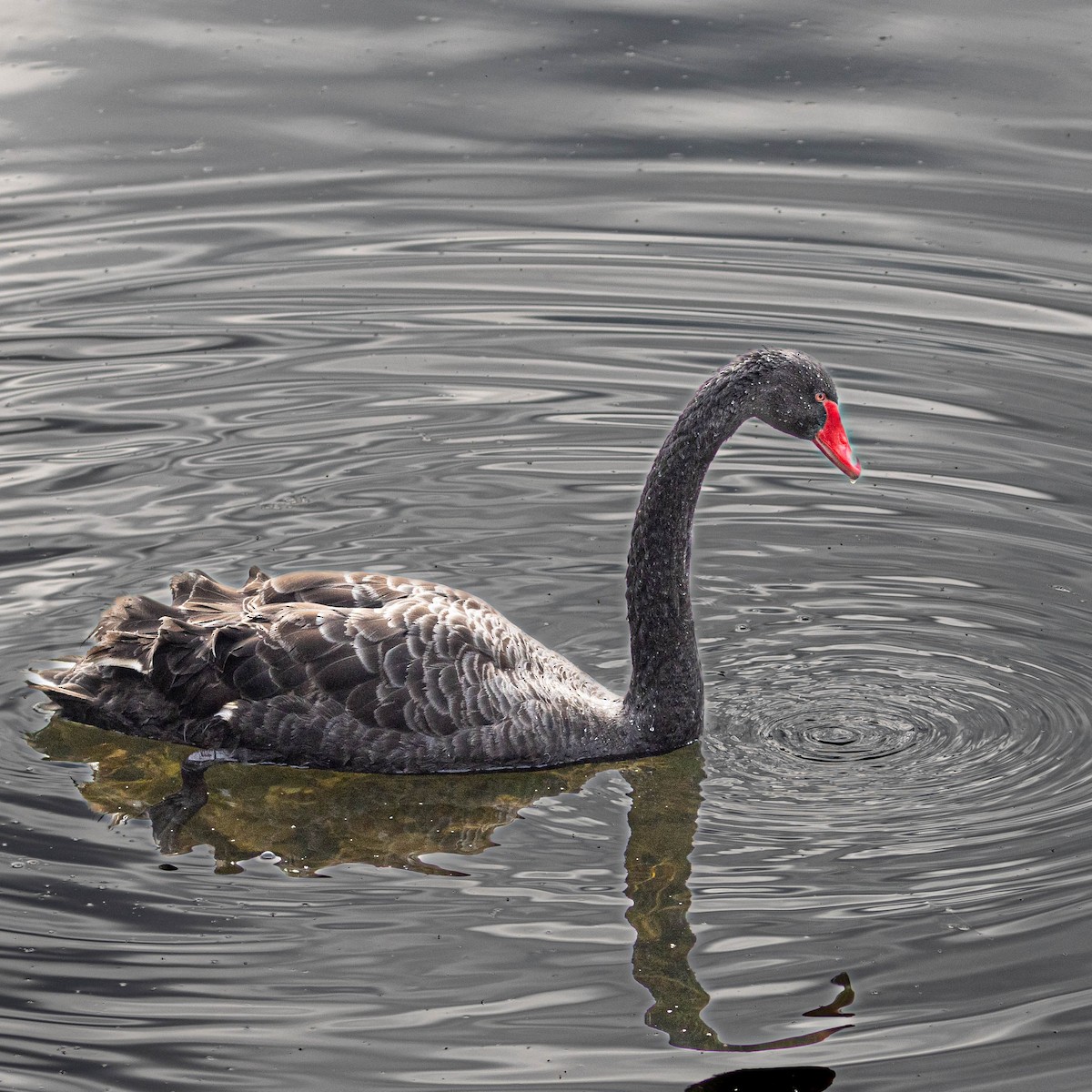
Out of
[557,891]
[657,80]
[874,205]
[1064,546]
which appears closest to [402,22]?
[657,80]

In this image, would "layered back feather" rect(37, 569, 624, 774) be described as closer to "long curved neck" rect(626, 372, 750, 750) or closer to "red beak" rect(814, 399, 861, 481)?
"long curved neck" rect(626, 372, 750, 750)

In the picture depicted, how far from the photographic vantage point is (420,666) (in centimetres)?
793

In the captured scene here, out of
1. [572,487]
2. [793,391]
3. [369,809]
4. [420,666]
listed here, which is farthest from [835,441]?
[572,487]

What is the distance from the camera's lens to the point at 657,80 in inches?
645

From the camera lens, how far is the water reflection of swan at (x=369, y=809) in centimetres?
725

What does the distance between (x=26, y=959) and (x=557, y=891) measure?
6.33ft

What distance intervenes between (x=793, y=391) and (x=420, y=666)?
77.1 inches

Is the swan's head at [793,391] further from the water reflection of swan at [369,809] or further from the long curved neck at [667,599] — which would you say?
the water reflection of swan at [369,809]

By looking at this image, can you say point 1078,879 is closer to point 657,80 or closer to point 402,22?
point 657,80

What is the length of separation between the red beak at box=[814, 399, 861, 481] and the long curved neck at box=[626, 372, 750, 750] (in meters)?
0.38

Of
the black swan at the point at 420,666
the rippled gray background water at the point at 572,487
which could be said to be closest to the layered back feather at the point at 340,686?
the black swan at the point at 420,666

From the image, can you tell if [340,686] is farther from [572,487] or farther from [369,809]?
[572,487]

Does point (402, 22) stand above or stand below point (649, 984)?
above

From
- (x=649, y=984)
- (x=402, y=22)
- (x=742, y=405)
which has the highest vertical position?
(x=402, y=22)
